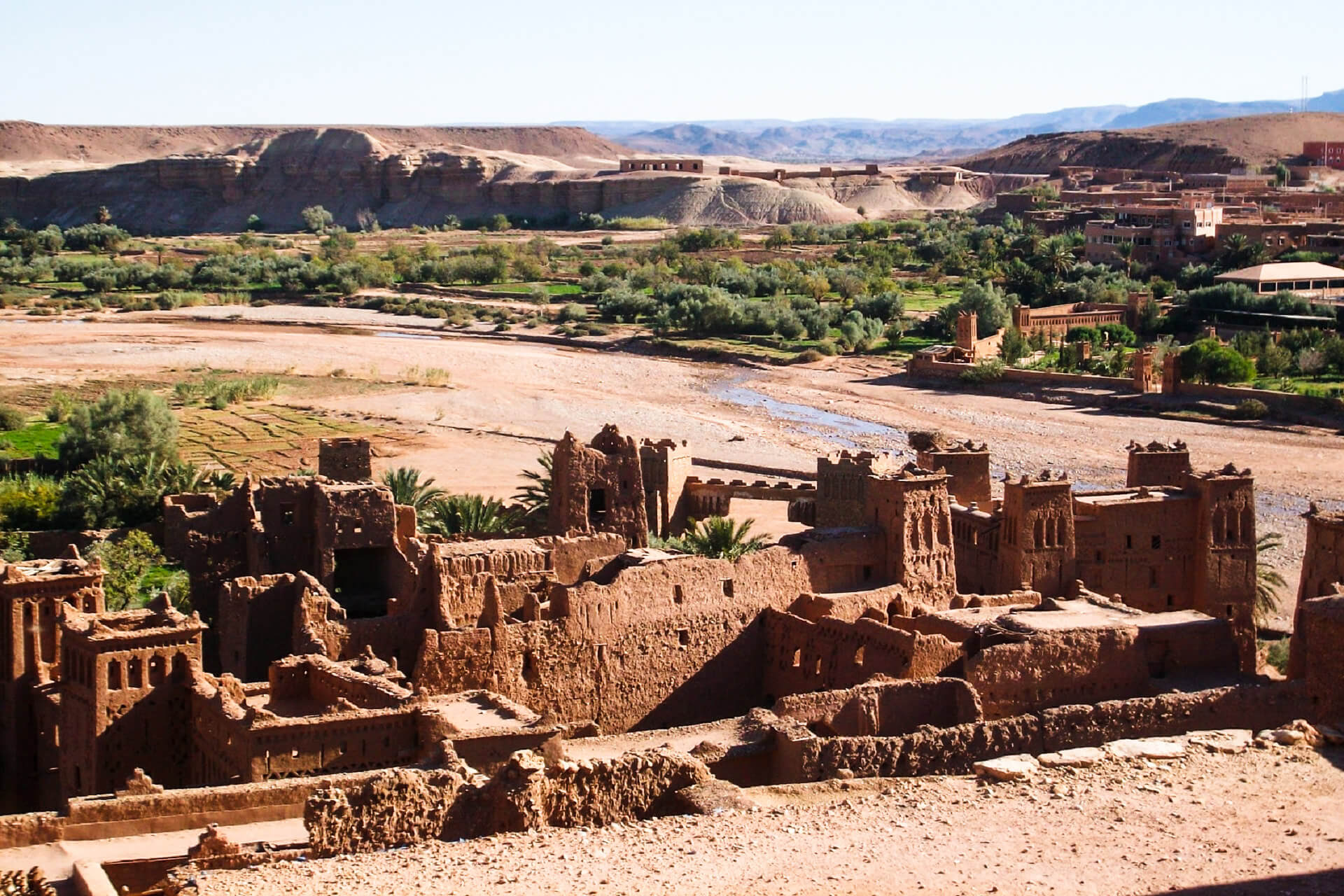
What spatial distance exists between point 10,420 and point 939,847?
3509 centimetres

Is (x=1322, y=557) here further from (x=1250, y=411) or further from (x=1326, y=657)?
(x=1250, y=411)

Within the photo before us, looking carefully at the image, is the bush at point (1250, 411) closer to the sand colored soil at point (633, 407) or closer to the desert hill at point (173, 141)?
the sand colored soil at point (633, 407)

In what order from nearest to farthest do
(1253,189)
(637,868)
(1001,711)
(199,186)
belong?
(637,868), (1001,711), (1253,189), (199,186)

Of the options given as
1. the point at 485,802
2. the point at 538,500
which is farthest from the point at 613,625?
the point at 538,500

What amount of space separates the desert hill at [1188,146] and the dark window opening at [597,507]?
401ft

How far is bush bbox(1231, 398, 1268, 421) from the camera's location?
49188mm

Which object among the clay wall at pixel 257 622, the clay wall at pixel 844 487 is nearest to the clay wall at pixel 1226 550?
the clay wall at pixel 844 487

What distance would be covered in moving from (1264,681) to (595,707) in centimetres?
670

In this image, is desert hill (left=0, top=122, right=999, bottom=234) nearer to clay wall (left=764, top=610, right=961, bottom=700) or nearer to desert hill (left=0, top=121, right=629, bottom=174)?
desert hill (left=0, top=121, right=629, bottom=174)

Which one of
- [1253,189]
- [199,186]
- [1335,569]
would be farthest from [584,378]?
[199,186]

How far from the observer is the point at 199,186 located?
138m

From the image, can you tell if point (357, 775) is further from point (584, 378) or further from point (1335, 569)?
point (584, 378)

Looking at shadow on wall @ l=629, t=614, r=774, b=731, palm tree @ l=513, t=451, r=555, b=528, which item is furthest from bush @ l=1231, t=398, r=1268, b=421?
shadow on wall @ l=629, t=614, r=774, b=731

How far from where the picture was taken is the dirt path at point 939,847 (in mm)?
13414
